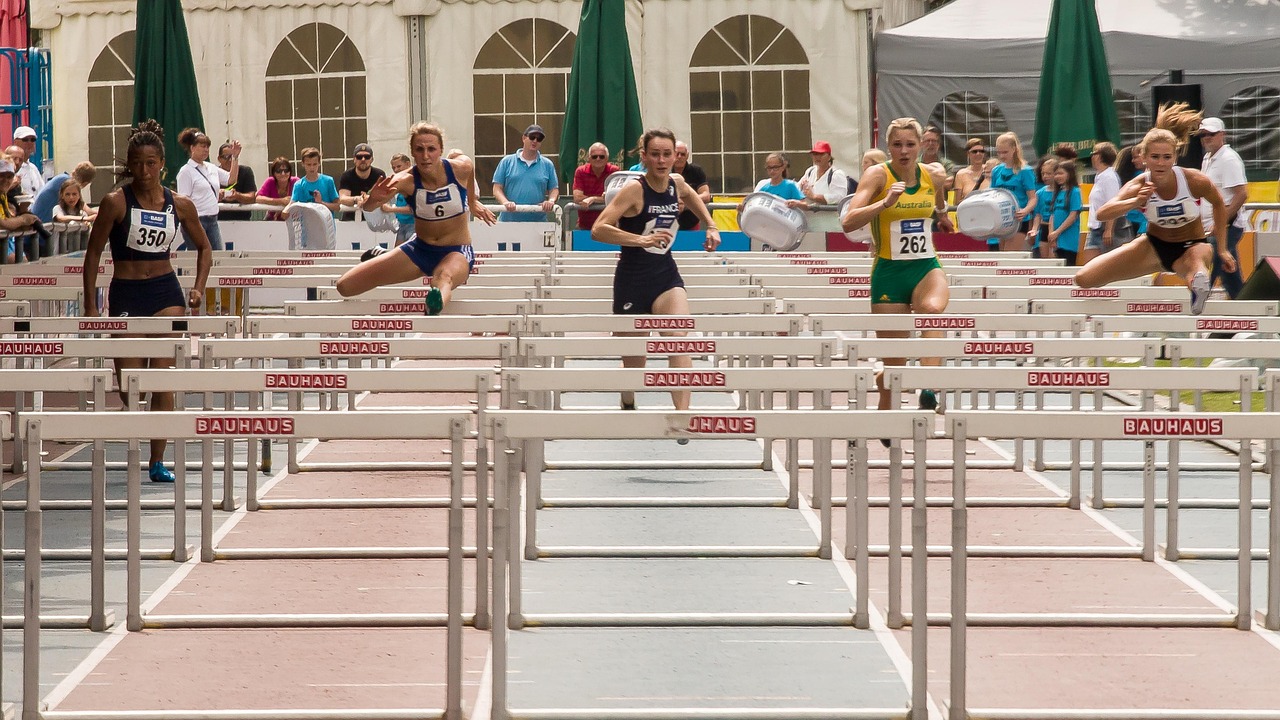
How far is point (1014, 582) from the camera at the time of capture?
719 cm

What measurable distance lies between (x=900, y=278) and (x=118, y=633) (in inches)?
218

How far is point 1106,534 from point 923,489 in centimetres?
325

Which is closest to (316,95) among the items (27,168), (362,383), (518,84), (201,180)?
(518,84)

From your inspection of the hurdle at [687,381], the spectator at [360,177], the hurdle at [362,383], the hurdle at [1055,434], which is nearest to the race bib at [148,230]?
the hurdle at [362,383]

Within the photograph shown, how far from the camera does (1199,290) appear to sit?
36.2ft

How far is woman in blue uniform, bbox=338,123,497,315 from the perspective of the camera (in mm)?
11922

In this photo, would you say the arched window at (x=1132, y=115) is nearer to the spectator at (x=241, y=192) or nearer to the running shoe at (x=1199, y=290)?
the spectator at (x=241, y=192)

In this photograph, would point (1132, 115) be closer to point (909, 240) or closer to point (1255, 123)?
point (1255, 123)

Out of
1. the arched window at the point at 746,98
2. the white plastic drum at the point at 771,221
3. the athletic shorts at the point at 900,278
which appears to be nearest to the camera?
the athletic shorts at the point at 900,278

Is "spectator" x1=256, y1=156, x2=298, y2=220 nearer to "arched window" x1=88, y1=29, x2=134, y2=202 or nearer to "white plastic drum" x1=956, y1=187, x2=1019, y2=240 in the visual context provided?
"arched window" x1=88, y1=29, x2=134, y2=202

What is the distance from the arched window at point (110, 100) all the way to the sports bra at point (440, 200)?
16.5 m

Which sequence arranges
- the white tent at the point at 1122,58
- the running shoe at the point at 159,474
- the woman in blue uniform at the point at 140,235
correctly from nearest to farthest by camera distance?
the running shoe at the point at 159,474 < the woman in blue uniform at the point at 140,235 < the white tent at the point at 1122,58

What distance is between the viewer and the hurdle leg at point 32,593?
16.7ft

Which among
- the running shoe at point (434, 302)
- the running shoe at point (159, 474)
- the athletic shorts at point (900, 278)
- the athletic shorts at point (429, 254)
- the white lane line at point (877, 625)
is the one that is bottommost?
the white lane line at point (877, 625)
